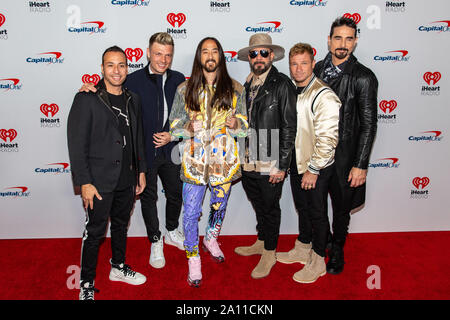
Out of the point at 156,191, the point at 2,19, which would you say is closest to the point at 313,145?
the point at 156,191

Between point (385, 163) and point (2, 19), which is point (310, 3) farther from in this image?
point (2, 19)

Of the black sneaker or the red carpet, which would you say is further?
the black sneaker

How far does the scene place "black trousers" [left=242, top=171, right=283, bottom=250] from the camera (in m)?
2.77

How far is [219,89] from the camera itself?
8.36 ft

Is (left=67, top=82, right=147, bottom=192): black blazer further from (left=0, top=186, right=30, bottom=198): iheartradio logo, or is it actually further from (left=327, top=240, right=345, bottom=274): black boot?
(left=327, top=240, right=345, bottom=274): black boot

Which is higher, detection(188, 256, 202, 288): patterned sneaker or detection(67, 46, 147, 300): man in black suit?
detection(67, 46, 147, 300): man in black suit

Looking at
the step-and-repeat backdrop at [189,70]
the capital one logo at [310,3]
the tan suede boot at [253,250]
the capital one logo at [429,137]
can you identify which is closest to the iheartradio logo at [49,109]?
the step-and-repeat backdrop at [189,70]

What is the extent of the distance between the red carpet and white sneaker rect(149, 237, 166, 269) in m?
0.05

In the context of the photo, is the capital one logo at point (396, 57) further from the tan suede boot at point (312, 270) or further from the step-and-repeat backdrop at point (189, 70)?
the tan suede boot at point (312, 270)

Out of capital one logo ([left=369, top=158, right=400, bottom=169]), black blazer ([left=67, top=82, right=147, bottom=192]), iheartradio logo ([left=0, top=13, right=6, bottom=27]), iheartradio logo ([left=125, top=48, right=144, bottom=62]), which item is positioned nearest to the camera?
black blazer ([left=67, top=82, right=147, bottom=192])

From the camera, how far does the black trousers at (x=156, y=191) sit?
3.06m

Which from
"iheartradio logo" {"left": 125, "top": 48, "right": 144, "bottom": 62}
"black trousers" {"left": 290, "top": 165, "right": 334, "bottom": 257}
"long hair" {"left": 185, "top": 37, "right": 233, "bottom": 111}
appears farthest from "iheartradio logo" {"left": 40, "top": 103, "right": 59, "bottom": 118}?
"black trousers" {"left": 290, "top": 165, "right": 334, "bottom": 257}

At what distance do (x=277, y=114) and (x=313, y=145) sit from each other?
41 centimetres

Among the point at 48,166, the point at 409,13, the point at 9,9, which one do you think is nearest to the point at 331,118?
the point at 409,13
